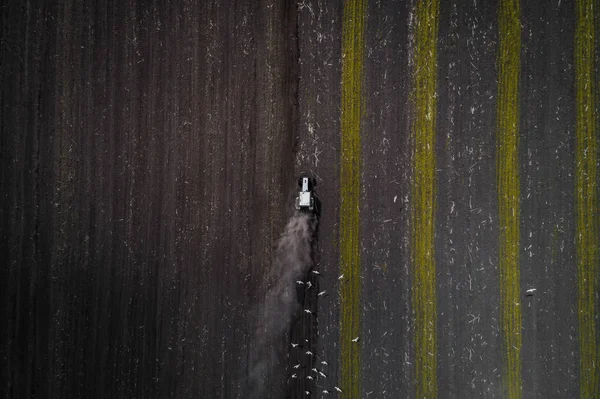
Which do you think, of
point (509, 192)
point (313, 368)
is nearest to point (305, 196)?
point (313, 368)

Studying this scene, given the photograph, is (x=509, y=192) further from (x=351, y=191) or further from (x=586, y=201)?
(x=351, y=191)

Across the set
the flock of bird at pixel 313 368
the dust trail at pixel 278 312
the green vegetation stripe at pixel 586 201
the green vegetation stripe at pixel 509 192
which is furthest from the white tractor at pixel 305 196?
the green vegetation stripe at pixel 586 201

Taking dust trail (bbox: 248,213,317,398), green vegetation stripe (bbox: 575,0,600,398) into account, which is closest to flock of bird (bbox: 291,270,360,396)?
dust trail (bbox: 248,213,317,398)

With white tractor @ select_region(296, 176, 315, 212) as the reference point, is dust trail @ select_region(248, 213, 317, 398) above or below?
below

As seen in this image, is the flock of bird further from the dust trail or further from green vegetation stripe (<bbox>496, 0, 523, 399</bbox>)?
green vegetation stripe (<bbox>496, 0, 523, 399</bbox>)

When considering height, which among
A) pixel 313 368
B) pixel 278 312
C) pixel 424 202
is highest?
pixel 424 202

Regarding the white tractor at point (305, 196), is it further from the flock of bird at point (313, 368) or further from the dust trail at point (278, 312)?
the flock of bird at point (313, 368)
